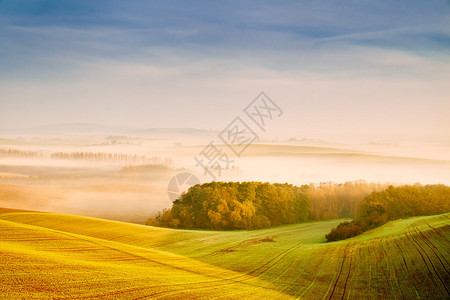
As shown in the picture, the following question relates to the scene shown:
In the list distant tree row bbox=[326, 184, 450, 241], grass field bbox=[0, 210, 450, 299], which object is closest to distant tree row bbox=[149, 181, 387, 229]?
distant tree row bbox=[326, 184, 450, 241]

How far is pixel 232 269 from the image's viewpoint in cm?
2472

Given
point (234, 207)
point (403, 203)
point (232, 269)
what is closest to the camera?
point (232, 269)

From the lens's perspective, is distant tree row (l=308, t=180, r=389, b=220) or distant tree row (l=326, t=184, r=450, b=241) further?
distant tree row (l=308, t=180, r=389, b=220)

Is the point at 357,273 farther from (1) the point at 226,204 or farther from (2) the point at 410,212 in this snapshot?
(1) the point at 226,204

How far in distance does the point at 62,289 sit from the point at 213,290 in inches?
267

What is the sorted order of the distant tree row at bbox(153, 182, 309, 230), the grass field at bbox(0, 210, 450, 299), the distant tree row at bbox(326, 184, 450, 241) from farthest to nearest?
the distant tree row at bbox(153, 182, 309, 230), the distant tree row at bbox(326, 184, 450, 241), the grass field at bbox(0, 210, 450, 299)

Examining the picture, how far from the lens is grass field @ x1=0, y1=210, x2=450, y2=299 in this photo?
13555 millimetres

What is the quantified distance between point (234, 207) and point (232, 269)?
46.2 meters

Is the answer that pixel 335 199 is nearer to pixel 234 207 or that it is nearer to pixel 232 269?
pixel 234 207

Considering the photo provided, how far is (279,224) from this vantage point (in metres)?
76.7

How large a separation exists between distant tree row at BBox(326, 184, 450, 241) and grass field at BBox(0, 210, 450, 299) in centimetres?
1818

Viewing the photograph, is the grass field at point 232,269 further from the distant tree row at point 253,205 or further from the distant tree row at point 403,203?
the distant tree row at point 253,205

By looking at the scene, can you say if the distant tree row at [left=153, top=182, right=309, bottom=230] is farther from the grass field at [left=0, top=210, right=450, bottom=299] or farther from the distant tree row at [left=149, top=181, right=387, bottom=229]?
the grass field at [left=0, top=210, right=450, bottom=299]

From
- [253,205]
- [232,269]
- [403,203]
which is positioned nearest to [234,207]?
[253,205]
